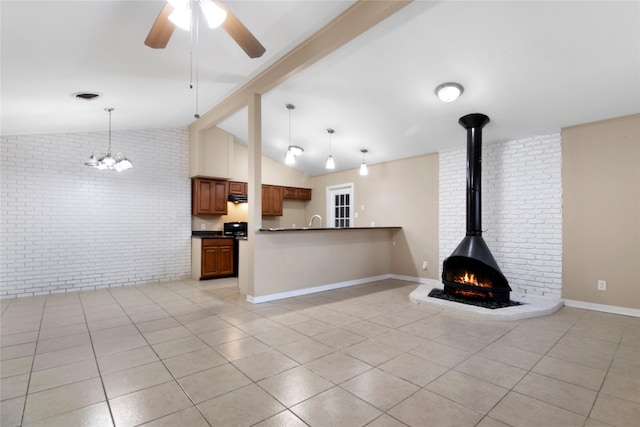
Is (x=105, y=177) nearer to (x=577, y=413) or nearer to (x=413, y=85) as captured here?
(x=413, y=85)

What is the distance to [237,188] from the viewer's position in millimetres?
6832

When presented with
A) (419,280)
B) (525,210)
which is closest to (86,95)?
(419,280)

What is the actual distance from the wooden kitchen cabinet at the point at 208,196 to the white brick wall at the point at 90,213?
0.18 metres

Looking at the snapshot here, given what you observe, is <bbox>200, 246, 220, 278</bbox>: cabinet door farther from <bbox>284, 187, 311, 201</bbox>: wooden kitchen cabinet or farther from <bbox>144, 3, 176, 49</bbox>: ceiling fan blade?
<bbox>144, 3, 176, 49</bbox>: ceiling fan blade

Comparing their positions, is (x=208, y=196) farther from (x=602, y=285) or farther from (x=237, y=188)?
(x=602, y=285)

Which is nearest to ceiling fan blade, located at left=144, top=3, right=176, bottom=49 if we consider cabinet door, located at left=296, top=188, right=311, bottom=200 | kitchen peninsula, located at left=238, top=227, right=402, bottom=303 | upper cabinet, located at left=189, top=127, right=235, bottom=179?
kitchen peninsula, located at left=238, top=227, right=402, bottom=303

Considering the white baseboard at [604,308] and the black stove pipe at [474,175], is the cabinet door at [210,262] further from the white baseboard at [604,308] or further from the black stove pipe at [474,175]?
the white baseboard at [604,308]

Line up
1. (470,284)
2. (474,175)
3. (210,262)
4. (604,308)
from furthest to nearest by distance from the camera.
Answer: (210,262), (474,175), (470,284), (604,308)

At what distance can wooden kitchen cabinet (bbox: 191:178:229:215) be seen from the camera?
6.30 meters

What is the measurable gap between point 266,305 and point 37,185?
13.5 feet

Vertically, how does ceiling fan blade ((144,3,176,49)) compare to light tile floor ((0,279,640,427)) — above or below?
above

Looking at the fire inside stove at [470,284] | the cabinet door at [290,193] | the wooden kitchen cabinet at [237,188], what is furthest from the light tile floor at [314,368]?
the cabinet door at [290,193]

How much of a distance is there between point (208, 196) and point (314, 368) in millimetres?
4932

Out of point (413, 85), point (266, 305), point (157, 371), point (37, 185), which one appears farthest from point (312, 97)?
point (37, 185)
